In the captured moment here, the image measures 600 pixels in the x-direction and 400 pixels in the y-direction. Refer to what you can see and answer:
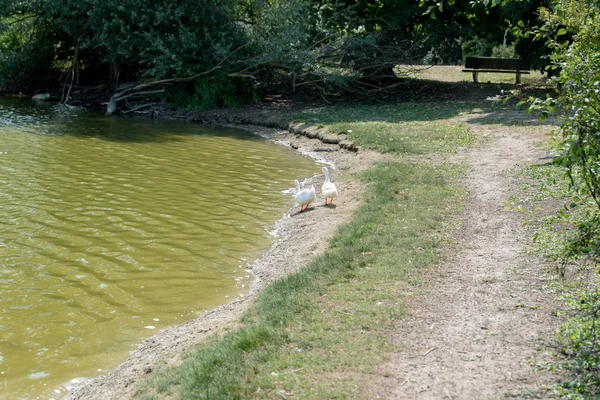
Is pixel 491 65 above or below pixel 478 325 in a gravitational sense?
above

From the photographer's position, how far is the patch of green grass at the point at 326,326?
5.38m

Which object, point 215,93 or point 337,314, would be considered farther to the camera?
point 215,93

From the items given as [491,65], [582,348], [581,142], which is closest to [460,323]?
[582,348]

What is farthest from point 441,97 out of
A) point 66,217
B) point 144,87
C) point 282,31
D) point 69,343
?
point 69,343

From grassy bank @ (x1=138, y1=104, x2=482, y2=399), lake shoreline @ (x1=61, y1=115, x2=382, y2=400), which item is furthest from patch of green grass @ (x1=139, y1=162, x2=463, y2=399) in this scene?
lake shoreline @ (x1=61, y1=115, x2=382, y2=400)

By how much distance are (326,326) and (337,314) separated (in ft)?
1.10

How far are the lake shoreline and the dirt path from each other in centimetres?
214

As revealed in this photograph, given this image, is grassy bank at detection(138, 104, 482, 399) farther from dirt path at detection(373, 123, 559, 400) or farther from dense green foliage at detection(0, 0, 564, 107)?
dense green foliage at detection(0, 0, 564, 107)

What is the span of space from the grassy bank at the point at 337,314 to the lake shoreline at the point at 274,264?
0.35 metres

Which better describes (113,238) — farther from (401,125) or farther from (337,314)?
(401,125)

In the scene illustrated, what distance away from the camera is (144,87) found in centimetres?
2786

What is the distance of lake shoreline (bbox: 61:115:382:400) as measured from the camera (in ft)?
21.3

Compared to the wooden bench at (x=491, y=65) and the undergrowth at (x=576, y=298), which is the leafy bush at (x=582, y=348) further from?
the wooden bench at (x=491, y=65)

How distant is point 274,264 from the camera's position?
31.6 ft
